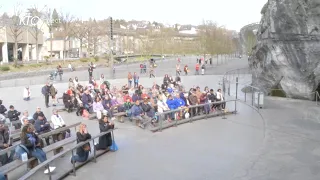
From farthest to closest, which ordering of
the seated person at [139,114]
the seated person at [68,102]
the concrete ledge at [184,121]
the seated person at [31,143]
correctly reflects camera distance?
the seated person at [68,102] → the seated person at [139,114] → the concrete ledge at [184,121] → the seated person at [31,143]

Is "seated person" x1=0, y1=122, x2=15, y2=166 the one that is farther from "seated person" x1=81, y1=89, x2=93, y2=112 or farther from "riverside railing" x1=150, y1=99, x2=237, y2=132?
A: "seated person" x1=81, y1=89, x2=93, y2=112

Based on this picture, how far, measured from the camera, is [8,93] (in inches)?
1142

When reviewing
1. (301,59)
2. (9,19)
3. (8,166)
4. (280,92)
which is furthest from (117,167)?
(9,19)

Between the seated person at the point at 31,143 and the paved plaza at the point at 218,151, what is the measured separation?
572mm

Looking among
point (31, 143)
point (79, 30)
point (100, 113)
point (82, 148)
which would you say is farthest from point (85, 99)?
point (79, 30)

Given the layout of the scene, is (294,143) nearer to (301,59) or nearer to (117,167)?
(117,167)

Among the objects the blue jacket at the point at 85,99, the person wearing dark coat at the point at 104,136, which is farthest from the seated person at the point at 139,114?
the person wearing dark coat at the point at 104,136

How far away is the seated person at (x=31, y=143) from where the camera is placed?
30.9 ft

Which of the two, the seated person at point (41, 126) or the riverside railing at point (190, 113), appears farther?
the riverside railing at point (190, 113)

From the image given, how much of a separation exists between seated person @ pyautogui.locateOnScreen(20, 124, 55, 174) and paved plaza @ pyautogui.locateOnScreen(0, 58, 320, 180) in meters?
0.57

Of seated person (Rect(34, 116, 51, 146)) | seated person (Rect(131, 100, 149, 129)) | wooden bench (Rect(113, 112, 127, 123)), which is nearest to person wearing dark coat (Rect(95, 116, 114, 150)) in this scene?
seated person (Rect(34, 116, 51, 146))

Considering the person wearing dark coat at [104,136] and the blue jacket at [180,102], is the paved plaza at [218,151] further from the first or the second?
the blue jacket at [180,102]

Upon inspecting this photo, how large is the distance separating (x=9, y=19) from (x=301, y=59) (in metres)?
54.6

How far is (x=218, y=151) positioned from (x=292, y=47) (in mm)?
14373
